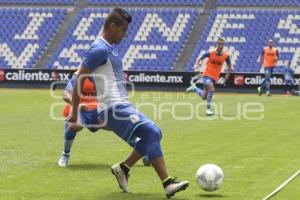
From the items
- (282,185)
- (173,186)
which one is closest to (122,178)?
(173,186)

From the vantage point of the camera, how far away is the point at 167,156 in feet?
43.4

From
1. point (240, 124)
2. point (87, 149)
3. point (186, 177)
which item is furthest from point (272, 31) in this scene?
point (186, 177)

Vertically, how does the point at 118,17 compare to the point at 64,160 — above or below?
above

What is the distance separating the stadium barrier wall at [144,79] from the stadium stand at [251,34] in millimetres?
2824

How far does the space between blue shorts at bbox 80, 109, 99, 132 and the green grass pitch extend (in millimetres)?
702

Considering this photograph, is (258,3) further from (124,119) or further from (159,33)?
(124,119)

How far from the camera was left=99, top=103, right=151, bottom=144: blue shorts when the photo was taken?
9.04m

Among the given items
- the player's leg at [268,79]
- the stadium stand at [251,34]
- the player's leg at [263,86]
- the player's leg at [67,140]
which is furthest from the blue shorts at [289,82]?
the player's leg at [67,140]

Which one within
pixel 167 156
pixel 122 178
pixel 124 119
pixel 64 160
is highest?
pixel 124 119

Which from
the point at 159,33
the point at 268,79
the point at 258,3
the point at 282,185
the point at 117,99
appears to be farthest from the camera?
the point at 258,3

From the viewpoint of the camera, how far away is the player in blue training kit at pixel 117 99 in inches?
353

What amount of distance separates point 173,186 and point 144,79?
29466mm

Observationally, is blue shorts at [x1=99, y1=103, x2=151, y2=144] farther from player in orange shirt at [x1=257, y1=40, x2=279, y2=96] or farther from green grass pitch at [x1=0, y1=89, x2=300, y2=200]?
player in orange shirt at [x1=257, y1=40, x2=279, y2=96]

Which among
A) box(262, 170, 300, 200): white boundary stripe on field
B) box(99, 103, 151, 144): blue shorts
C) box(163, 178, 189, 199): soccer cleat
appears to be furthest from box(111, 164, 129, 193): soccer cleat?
box(262, 170, 300, 200): white boundary stripe on field
